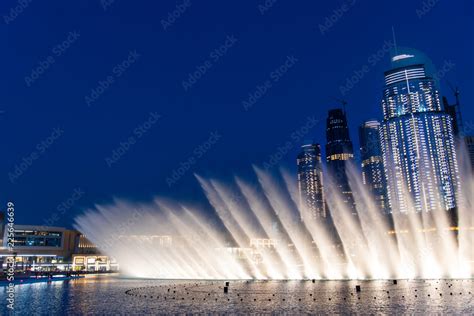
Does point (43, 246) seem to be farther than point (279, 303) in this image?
Yes

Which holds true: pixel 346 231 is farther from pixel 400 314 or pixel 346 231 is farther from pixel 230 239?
pixel 400 314

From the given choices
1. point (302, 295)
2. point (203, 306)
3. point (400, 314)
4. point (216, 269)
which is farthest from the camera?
point (216, 269)

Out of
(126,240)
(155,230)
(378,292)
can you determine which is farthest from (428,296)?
(155,230)

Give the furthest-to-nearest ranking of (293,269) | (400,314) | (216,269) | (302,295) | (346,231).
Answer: (346,231) < (216,269) < (293,269) < (302,295) < (400,314)

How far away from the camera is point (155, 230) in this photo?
87.9m

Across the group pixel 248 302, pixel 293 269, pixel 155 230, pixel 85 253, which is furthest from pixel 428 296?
pixel 85 253

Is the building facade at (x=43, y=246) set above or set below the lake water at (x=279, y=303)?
above

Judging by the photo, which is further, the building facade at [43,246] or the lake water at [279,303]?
the building facade at [43,246]

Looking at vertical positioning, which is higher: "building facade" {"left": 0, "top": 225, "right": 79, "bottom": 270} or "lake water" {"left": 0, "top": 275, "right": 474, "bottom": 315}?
"building facade" {"left": 0, "top": 225, "right": 79, "bottom": 270}

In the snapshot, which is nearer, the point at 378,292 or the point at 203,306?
the point at 203,306

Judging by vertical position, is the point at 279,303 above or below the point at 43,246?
below

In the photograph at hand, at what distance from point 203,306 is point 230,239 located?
91.2 metres

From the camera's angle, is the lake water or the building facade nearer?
the lake water

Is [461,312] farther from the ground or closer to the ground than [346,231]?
closer to the ground
